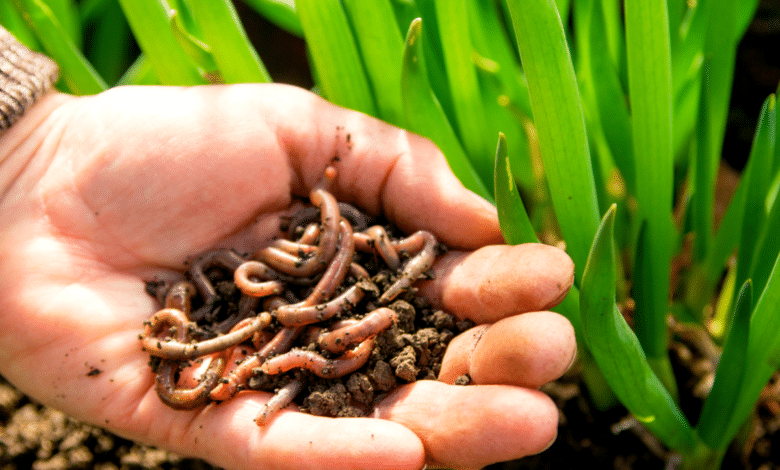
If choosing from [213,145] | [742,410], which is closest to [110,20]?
[213,145]

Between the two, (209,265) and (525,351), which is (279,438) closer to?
(525,351)

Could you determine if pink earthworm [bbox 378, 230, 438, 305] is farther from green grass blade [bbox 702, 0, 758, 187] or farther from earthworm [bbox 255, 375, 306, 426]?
green grass blade [bbox 702, 0, 758, 187]

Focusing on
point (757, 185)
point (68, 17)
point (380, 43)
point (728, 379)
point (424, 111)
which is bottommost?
point (728, 379)

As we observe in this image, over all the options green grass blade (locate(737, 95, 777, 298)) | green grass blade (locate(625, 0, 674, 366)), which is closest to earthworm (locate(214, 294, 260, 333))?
green grass blade (locate(625, 0, 674, 366))

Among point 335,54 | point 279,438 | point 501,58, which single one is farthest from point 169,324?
point 501,58

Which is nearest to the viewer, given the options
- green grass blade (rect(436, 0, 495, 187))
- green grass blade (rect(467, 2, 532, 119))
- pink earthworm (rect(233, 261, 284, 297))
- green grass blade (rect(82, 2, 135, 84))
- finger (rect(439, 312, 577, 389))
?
finger (rect(439, 312, 577, 389))

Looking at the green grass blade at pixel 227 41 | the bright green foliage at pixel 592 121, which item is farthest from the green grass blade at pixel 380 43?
the green grass blade at pixel 227 41
